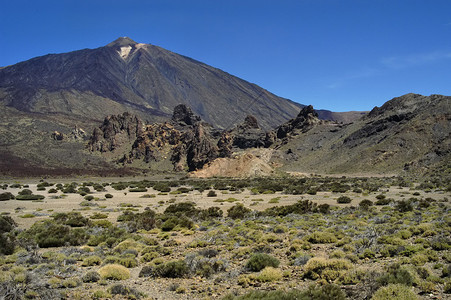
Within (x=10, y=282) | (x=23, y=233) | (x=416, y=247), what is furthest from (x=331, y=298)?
(x=23, y=233)

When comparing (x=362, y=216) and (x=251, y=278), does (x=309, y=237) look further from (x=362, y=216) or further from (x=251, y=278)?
(x=362, y=216)

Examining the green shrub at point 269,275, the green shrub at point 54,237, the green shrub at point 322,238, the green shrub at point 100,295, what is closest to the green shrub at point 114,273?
the green shrub at point 100,295

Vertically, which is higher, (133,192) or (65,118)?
(65,118)

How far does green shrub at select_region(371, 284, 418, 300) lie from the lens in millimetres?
7189

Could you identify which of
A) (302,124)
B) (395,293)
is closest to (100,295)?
(395,293)

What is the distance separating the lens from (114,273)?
10.6 m

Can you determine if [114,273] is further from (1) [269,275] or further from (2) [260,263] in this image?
(1) [269,275]

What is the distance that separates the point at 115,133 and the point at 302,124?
79993 mm

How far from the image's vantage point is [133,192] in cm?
4741

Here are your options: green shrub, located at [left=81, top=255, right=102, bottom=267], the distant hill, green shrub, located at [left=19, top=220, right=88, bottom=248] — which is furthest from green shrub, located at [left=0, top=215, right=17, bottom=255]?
the distant hill

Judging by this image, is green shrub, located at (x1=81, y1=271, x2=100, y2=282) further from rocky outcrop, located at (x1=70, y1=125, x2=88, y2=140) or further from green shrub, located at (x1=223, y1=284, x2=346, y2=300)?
rocky outcrop, located at (x1=70, y1=125, x2=88, y2=140)

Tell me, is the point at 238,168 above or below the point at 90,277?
above

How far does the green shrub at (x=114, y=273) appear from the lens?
34.6 feet

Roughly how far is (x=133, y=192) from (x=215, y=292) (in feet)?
133
